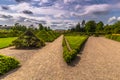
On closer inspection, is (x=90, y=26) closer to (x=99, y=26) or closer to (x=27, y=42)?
(x=99, y=26)

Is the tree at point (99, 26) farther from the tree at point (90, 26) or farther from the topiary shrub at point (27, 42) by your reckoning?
the topiary shrub at point (27, 42)

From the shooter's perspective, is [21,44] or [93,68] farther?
[21,44]

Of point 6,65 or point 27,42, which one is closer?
point 6,65

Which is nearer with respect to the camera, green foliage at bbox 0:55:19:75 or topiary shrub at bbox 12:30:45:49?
green foliage at bbox 0:55:19:75

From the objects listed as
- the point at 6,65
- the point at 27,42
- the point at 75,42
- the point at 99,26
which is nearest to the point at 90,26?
the point at 99,26

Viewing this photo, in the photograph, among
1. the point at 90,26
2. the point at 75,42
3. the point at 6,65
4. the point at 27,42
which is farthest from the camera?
the point at 90,26

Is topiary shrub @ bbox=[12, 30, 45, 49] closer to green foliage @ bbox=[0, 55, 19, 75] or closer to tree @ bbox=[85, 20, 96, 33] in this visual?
green foliage @ bbox=[0, 55, 19, 75]

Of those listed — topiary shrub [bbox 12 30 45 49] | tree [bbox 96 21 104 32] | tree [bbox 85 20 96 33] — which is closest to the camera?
topiary shrub [bbox 12 30 45 49]

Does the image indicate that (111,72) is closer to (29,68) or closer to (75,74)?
(75,74)

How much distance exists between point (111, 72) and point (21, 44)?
15.6 meters

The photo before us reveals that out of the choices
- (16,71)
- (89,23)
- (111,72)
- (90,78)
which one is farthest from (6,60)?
(89,23)

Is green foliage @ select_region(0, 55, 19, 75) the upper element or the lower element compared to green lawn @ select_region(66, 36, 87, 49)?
upper

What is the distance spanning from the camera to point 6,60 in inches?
478

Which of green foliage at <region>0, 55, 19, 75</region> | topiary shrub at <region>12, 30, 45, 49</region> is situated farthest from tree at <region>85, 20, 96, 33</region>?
green foliage at <region>0, 55, 19, 75</region>
